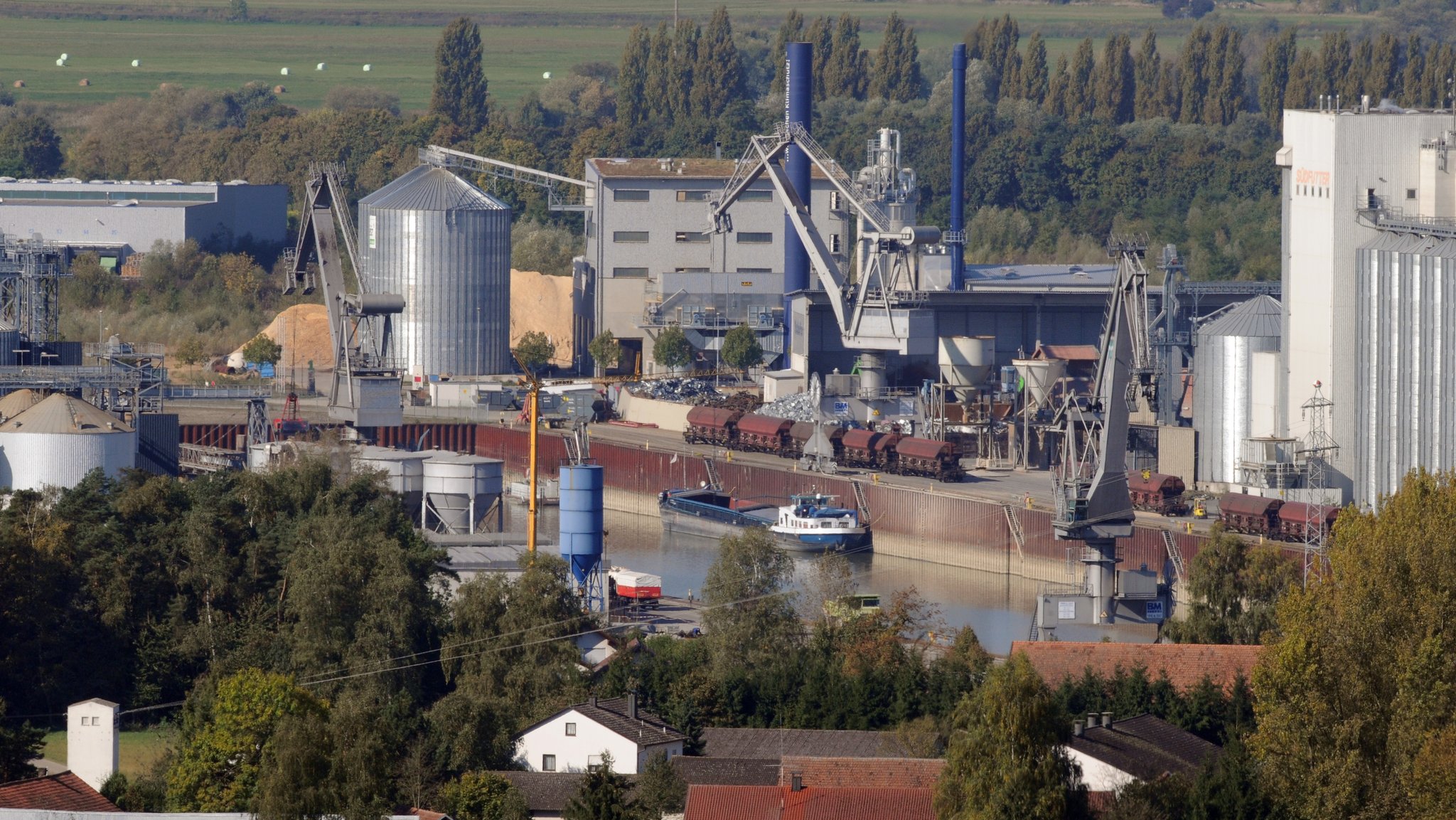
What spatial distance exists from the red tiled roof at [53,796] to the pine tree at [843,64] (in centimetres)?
7794

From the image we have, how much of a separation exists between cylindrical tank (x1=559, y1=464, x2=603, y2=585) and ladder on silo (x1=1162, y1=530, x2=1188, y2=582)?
10770mm

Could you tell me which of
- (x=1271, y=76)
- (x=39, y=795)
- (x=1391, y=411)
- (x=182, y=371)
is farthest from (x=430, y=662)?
(x=1271, y=76)

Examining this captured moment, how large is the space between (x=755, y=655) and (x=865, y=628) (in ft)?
4.73

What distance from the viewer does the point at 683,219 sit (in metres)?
70.8

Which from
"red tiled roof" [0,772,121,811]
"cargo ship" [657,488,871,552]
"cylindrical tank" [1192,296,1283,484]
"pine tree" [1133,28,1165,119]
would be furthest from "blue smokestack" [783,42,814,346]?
"red tiled roof" [0,772,121,811]

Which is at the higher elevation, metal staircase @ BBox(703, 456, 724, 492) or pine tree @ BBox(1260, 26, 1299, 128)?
pine tree @ BBox(1260, 26, 1299, 128)

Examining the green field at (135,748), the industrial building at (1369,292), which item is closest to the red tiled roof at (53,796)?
the green field at (135,748)

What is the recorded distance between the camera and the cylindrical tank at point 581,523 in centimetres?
3881

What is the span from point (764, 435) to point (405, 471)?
482 inches

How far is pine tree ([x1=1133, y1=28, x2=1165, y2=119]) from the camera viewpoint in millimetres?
100938

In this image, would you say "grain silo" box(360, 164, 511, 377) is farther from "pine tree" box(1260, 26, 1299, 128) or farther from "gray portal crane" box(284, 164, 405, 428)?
"pine tree" box(1260, 26, 1299, 128)

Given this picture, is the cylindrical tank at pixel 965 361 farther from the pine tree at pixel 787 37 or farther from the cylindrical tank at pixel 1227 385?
the pine tree at pixel 787 37

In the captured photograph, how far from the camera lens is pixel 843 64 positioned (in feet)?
336

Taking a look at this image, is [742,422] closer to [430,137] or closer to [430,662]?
[430,662]
